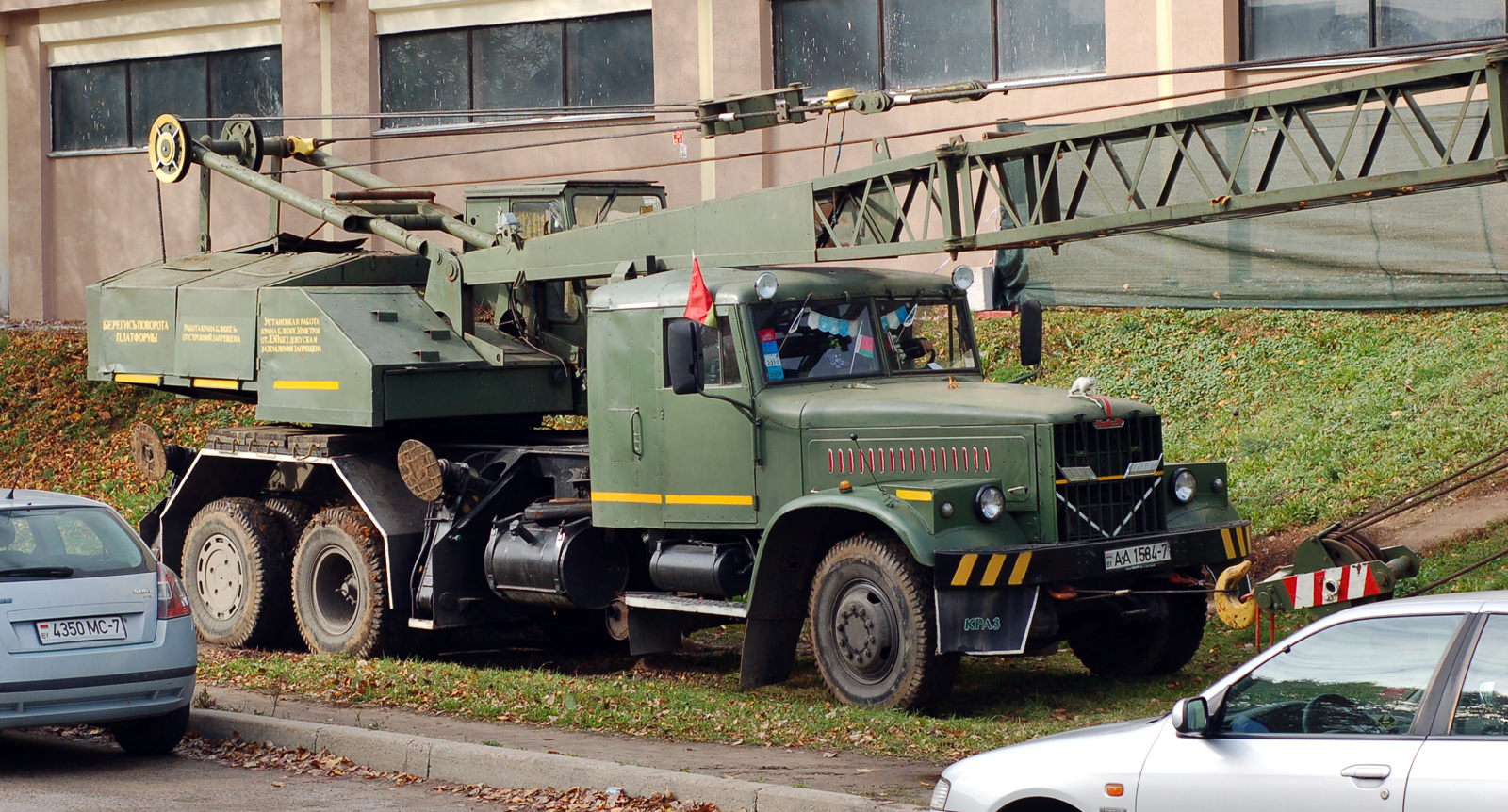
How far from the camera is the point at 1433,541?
1301cm

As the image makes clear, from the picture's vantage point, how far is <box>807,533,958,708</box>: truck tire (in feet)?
31.4

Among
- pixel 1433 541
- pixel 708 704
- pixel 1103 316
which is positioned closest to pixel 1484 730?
pixel 708 704

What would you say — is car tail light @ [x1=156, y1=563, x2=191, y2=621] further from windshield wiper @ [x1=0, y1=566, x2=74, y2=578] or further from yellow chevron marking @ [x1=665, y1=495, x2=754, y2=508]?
yellow chevron marking @ [x1=665, y1=495, x2=754, y2=508]

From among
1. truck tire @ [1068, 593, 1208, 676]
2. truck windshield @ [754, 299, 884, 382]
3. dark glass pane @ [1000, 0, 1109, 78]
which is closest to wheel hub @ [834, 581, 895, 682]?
truck windshield @ [754, 299, 884, 382]

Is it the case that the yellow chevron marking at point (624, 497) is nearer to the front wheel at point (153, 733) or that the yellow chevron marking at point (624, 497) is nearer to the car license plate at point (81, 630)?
the front wheel at point (153, 733)

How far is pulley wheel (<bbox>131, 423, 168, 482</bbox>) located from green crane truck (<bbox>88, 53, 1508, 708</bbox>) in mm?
31

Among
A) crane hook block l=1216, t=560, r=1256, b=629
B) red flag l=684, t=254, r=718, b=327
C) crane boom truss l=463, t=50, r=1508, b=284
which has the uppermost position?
crane boom truss l=463, t=50, r=1508, b=284

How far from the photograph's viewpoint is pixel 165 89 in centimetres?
2894

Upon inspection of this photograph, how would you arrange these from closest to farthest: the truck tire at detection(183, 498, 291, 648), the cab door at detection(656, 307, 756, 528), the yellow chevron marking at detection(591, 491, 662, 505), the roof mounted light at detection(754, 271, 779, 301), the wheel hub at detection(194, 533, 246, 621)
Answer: the roof mounted light at detection(754, 271, 779, 301), the cab door at detection(656, 307, 756, 528), the yellow chevron marking at detection(591, 491, 662, 505), the truck tire at detection(183, 498, 291, 648), the wheel hub at detection(194, 533, 246, 621)

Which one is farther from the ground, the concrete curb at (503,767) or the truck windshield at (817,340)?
the truck windshield at (817,340)

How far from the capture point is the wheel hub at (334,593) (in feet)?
42.9

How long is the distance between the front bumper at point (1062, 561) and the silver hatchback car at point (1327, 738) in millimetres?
3336

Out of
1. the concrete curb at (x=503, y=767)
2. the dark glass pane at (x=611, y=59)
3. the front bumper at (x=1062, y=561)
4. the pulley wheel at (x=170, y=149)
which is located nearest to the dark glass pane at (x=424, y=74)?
the dark glass pane at (x=611, y=59)

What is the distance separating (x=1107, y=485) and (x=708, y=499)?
249cm
